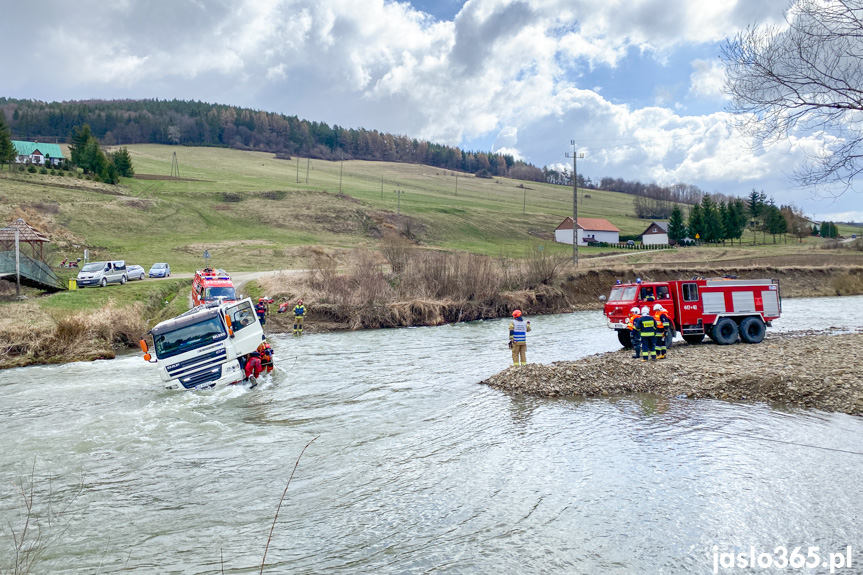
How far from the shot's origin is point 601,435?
12727 millimetres

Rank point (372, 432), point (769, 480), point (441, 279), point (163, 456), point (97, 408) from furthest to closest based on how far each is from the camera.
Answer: point (441, 279), point (97, 408), point (372, 432), point (163, 456), point (769, 480)

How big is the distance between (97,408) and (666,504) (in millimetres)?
14216

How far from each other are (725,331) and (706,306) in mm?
1411

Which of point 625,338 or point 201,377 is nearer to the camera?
point 201,377

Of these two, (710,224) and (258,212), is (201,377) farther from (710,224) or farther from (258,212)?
(710,224)

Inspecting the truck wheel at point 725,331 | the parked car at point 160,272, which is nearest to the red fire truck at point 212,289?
the parked car at point 160,272

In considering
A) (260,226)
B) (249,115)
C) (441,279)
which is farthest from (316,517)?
(249,115)

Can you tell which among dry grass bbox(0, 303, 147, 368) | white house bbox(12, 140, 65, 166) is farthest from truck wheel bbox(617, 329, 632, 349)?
white house bbox(12, 140, 65, 166)

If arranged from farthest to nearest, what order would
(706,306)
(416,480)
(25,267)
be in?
(25,267) < (706,306) < (416,480)

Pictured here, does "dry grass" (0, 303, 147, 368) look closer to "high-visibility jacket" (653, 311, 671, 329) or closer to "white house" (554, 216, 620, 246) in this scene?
"high-visibility jacket" (653, 311, 671, 329)

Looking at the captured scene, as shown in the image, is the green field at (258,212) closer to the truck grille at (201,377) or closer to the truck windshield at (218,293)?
the truck windshield at (218,293)

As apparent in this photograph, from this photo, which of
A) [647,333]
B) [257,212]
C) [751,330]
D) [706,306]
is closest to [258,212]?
[257,212]

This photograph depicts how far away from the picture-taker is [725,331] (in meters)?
23.7

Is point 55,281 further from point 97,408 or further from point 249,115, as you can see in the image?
point 249,115
